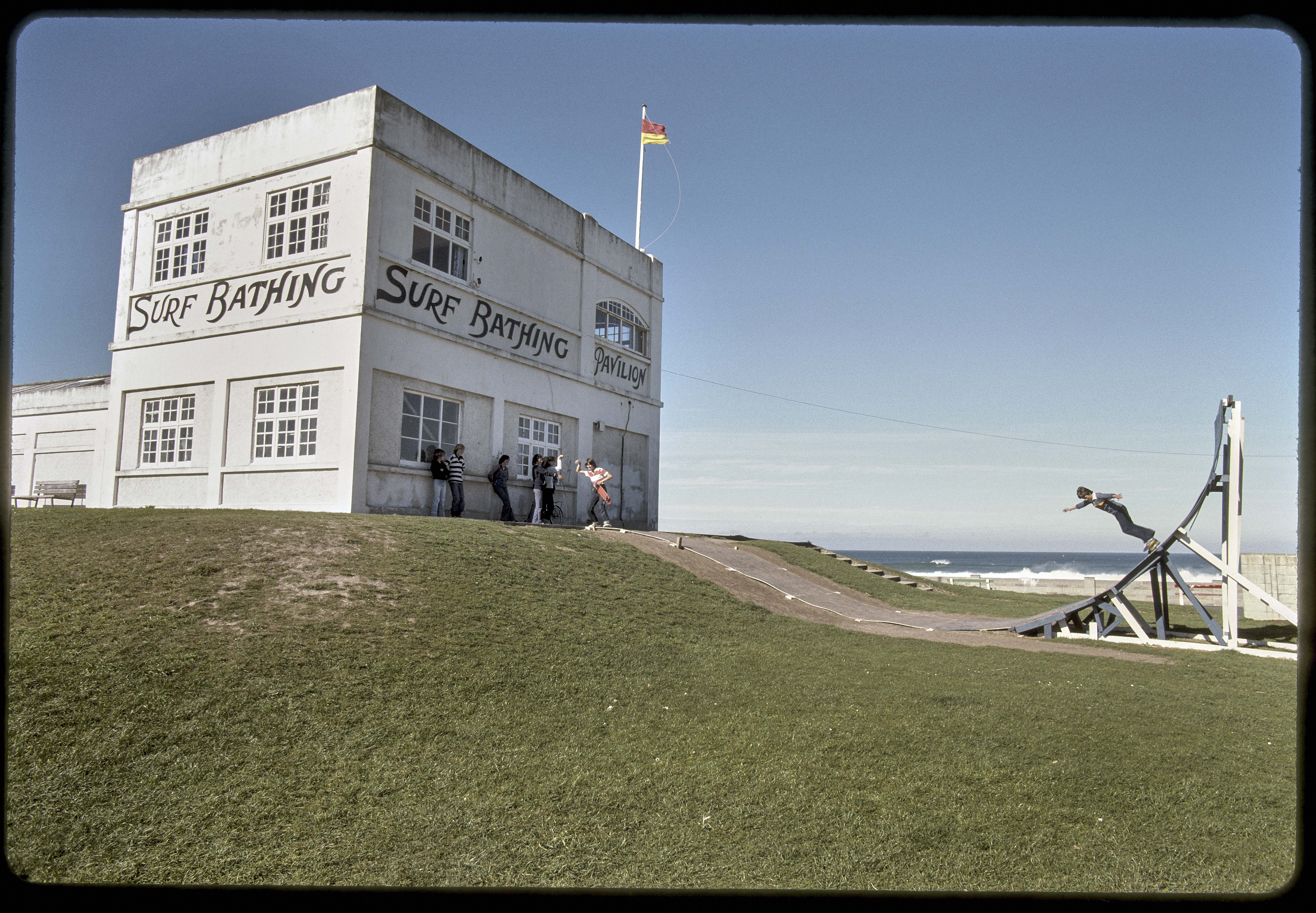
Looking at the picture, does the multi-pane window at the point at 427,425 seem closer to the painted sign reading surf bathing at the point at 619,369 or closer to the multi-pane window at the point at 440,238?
the multi-pane window at the point at 440,238

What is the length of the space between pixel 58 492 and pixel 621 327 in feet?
53.7

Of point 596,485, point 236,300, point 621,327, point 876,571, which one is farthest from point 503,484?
point 876,571

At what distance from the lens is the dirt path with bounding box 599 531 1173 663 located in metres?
13.6

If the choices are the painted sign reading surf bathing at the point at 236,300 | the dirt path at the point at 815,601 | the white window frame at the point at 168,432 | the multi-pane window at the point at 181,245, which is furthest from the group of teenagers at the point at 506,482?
the multi-pane window at the point at 181,245

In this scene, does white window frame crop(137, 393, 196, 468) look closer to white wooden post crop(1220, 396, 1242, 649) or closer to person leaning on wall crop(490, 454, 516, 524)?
person leaning on wall crop(490, 454, 516, 524)

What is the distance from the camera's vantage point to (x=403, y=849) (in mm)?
5676

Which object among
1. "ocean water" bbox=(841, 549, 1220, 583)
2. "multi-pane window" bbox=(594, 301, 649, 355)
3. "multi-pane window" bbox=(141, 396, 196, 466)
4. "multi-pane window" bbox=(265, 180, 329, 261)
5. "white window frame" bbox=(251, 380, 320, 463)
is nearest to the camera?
"white window frame" bbox=(251, 380, 320, 463)

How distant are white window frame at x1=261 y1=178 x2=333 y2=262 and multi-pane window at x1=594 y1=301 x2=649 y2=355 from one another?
28.8ft

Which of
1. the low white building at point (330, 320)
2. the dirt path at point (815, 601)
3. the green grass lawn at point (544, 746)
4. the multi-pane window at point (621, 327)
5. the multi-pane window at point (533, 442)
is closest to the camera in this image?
the green grass lawn at point (544, 746)

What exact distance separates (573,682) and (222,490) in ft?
43.4

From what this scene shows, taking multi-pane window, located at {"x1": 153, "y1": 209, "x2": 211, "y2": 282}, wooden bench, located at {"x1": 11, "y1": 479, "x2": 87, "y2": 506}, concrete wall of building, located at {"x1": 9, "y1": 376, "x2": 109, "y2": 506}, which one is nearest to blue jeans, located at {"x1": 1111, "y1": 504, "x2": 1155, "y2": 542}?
multi-pane window, located at {"x1": 153, "y1": 209, "x2": 211, "y2": 282}

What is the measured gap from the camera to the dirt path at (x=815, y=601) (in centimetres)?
1360

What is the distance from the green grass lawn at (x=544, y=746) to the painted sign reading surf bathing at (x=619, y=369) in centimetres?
1451

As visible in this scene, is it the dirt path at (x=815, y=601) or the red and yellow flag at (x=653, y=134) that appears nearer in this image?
the dirt path at (x=815, y=601)
